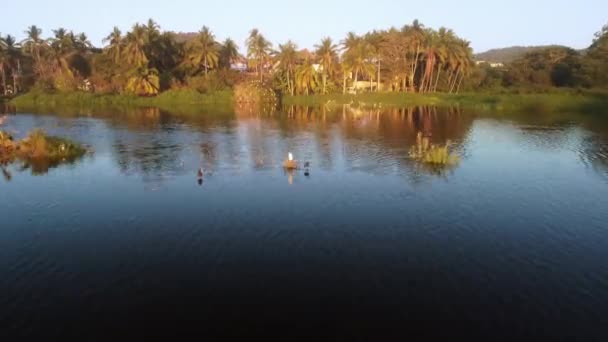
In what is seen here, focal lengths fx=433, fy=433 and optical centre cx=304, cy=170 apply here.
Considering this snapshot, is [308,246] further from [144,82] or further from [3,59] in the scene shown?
[3,59]

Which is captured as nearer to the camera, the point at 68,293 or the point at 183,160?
the point at 68,293

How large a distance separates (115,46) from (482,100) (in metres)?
79.4

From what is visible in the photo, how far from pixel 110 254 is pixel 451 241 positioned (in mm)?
14159

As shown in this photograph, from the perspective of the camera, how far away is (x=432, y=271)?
52.3 ft

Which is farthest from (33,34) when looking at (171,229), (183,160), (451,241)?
(451,241)

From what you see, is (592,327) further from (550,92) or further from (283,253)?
(550,92)

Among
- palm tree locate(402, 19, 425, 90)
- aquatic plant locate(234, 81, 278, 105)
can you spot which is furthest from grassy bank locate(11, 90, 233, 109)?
palm tree locate(402, 19, 425, 90)

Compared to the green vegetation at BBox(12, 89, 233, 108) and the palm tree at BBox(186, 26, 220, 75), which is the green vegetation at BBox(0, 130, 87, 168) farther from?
the palm tree at BBox(186, 26, 220, 75)

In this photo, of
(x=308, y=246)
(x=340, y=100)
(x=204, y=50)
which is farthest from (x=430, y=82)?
(x=308, y=246)

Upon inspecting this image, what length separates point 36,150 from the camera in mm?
34125

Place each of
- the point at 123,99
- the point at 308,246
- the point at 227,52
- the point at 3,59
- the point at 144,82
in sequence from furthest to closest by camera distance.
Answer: the point at 227,52
the point at 3,59
the point at 144,82
the point at 123,99
the point at 308,246

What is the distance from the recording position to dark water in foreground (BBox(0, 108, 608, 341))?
13141 millimetres

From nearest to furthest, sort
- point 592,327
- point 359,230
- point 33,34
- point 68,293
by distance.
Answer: point 592,327 → point 68,293 → point 359,230 → point 33,34

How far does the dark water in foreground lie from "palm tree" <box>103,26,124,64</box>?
68981 millimetres
